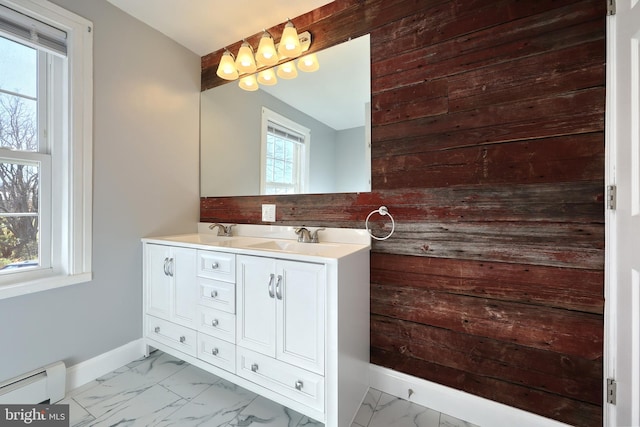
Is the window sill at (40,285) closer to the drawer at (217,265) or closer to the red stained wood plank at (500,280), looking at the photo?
the drawer at (217,265)

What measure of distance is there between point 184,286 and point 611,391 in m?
2.10

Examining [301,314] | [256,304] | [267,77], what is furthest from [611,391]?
[267,77]

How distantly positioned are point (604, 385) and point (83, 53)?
3.08 metres

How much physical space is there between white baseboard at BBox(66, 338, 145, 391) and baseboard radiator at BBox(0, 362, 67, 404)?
3.2 inches

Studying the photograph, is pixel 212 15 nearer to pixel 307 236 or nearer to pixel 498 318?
pixel 307 236

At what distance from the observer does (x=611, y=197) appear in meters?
1.02

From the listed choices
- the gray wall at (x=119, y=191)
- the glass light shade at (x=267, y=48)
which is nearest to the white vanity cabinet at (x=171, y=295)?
the gray wall at (x=119, y=191)

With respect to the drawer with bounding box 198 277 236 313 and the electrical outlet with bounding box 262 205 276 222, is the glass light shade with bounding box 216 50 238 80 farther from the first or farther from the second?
the drawer with bounding box 198 277 236 313

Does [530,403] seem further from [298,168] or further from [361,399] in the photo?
[298,168]

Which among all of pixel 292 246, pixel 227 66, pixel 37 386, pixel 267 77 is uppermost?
pixel 227 66

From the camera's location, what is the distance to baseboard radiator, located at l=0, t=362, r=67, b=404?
1.26 metres

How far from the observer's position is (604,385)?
1.06m

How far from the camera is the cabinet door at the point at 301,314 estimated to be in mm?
1165

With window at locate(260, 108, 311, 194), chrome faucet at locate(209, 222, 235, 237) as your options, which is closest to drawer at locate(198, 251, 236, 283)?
chrome faucet at locate(209, 222, 235, 237)
